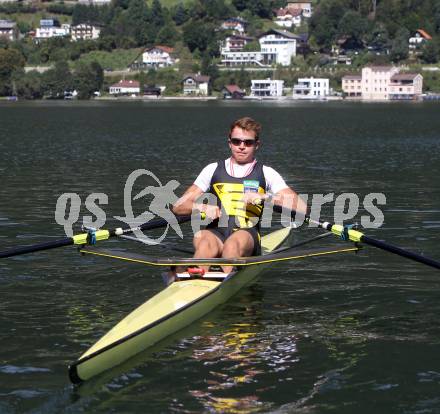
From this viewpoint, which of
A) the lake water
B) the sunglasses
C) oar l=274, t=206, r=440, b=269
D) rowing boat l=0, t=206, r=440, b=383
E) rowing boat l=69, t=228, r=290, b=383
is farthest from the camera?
the sunglasses

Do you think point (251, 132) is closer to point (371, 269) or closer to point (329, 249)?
point (329, 249)

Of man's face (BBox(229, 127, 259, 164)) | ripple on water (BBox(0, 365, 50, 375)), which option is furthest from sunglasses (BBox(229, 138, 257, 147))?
ripple on water (BBox(0, 365, 50, 375))

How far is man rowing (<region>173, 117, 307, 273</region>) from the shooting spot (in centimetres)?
1538

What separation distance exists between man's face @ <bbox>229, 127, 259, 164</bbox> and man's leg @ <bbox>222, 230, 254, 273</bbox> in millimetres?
1265

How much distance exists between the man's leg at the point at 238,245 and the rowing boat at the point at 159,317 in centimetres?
35

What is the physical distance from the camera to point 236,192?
15.6 m

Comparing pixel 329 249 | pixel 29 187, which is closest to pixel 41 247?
pixel 329 249

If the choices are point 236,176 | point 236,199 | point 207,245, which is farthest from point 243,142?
point 207,245

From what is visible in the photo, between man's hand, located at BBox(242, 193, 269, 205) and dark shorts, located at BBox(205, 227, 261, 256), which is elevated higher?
man's hand, located at BBox(242, 193, 269, 205)

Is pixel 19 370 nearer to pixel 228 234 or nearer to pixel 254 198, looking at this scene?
pixel 228 234

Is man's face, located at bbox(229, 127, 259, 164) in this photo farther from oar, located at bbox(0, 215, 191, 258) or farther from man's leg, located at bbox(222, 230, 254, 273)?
oar, located at bbox(0, 215, 191, 258)

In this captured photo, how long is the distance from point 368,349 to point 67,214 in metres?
15.3

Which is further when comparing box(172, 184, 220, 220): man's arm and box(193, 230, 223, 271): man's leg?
box(172, 184, 220, 220): man's arm

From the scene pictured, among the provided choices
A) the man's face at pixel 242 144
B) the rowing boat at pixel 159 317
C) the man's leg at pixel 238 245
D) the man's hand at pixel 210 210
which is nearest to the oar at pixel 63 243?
the man's hand at pixel 210 210
